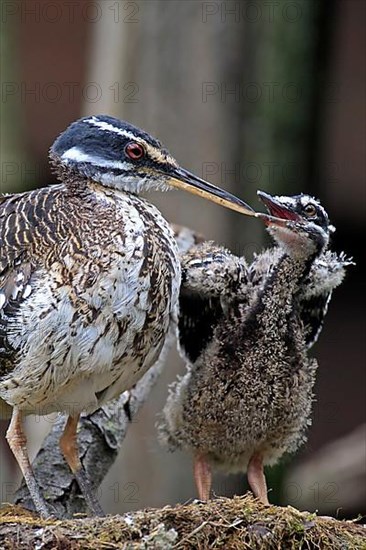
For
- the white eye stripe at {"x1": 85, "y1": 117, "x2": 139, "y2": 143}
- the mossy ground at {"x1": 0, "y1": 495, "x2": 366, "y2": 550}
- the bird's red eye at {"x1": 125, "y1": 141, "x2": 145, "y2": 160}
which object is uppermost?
the white eye stripe at {"x1": 85, "y1": 117, "x2": 139, "y2": 143}

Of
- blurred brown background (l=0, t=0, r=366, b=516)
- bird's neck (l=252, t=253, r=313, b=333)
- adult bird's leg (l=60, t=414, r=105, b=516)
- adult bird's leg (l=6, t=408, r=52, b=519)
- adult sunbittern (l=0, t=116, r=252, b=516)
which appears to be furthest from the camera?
blurred brown background (l=0, t=0, r=366, b=516)

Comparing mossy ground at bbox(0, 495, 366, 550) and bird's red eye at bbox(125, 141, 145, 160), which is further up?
bird's red eye at bbox(125, 141, 145, 160)

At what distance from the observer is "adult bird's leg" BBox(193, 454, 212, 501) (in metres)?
6.15

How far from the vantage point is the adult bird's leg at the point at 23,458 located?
5539 mm

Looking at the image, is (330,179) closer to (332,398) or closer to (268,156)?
(332,398)

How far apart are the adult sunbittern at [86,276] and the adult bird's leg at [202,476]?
566mm

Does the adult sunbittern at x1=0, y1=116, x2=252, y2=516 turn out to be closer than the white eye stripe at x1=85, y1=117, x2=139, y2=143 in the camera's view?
Yes

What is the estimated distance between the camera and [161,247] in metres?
5.73

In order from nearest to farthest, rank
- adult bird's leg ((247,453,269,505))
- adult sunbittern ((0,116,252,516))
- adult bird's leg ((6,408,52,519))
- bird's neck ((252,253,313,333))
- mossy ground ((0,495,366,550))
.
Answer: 1. mossy ground ((0,495,366,550))
2. adult sunbittern ((0,116,252,516))
3. adult bird's leg ((6,408,52,519))
4. bird's neck ((252,253,313,333))
5. adult bird's leg ((247,453,269,505))

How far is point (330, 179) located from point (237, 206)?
6398mm

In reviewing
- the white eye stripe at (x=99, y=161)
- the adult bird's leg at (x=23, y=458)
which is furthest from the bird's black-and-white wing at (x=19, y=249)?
the adult bird's leg at (x=23, y=458)

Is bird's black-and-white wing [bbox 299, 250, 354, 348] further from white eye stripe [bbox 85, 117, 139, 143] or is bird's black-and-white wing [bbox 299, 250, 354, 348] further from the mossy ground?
the mossy ground

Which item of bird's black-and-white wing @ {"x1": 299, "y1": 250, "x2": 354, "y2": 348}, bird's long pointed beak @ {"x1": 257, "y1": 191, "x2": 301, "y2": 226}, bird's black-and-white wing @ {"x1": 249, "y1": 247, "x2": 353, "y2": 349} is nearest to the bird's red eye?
bird's long pointed beak @ {"x1": 257, "y1": 191, "x2": 301, "y2": 226}

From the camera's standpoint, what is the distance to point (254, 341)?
5.89 meters
